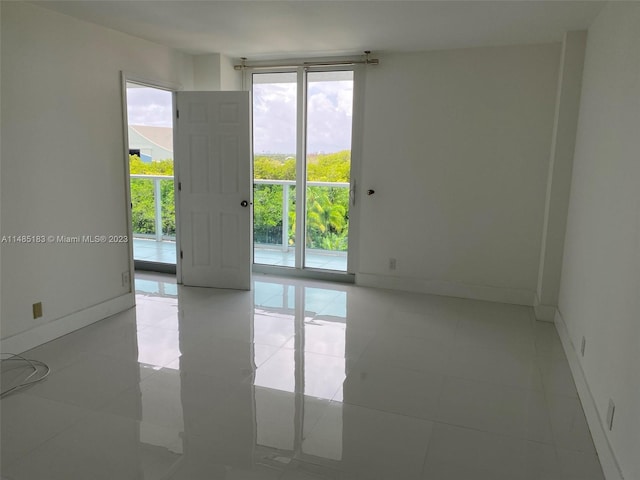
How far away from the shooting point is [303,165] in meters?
5.21

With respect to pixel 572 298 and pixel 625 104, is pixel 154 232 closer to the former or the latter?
pixel 572 298

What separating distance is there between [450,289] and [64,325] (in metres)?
3.53

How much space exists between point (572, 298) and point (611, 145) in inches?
49.1

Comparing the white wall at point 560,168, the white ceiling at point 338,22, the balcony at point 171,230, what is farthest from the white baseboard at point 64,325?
the white wall at point 560,168

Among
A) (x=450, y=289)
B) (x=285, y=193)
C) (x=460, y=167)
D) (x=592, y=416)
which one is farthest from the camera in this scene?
(x=285, y=193)

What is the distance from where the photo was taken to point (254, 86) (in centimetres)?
528

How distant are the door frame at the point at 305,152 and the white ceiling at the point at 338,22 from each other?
1.48 feet

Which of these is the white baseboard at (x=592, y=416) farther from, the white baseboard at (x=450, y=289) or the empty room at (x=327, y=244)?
the white baseboard at (x=450, y=289)

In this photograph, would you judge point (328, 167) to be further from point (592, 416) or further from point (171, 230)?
point (592, 416)

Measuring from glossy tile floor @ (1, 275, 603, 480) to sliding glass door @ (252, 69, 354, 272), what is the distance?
52.1 inches

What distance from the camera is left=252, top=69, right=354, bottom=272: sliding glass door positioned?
16.5 feet

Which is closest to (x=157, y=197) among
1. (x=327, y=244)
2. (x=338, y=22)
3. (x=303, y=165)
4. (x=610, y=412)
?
(x=303, y=165)

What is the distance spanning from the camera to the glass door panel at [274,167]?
17.0 feet

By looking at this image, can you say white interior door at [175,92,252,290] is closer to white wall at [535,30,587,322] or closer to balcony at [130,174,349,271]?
balcony at [130,174,349,271]
